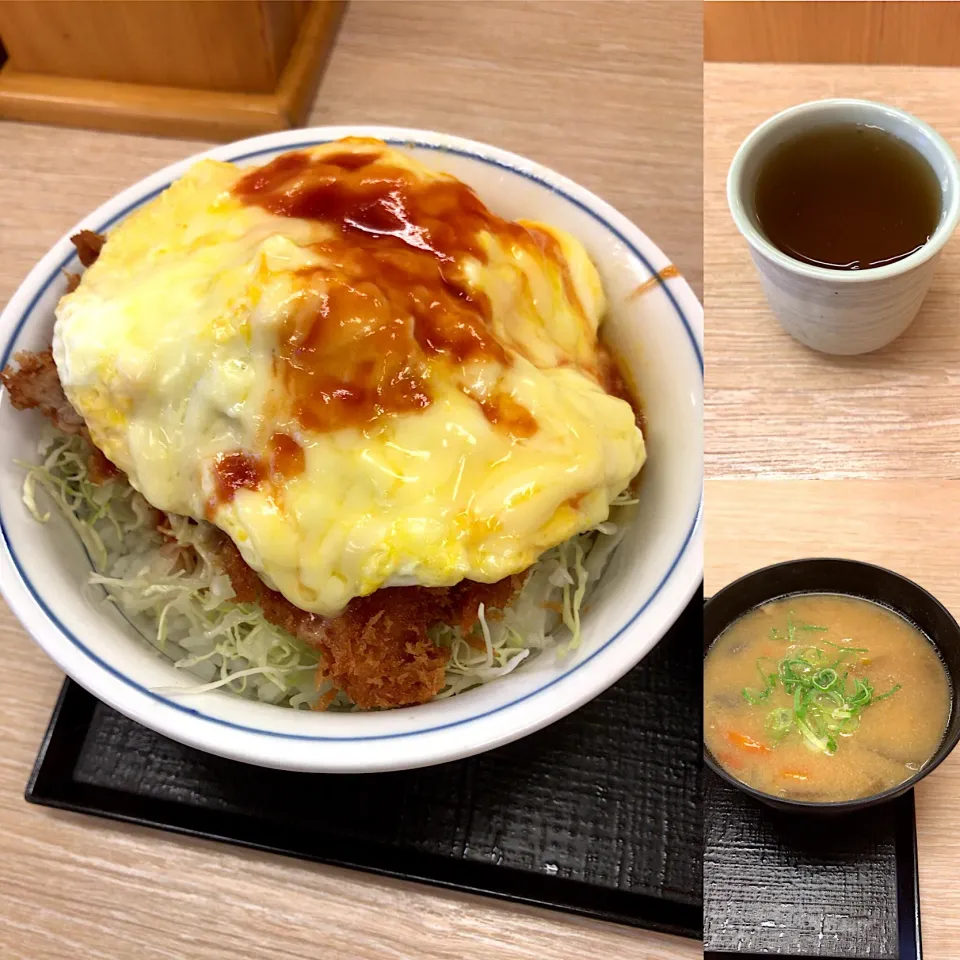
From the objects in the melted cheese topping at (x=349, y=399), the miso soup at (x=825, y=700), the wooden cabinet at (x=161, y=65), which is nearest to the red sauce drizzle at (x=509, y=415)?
the melted cheese topping at (x=349, y=399)

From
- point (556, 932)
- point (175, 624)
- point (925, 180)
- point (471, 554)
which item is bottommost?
point (556, 932)

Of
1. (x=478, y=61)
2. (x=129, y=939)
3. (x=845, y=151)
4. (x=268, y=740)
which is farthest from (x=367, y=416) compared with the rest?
(x=478, y=61)

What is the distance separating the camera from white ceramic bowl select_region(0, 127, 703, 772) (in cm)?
90

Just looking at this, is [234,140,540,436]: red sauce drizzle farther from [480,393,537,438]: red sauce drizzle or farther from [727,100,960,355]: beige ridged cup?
[727,100,960,355]: beige ridged cup

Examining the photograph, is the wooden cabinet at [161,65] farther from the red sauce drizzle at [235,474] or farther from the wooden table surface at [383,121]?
the red sauce drizzle at [235,474]

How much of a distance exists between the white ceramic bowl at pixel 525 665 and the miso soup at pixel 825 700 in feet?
0.61

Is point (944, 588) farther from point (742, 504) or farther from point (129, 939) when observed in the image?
point (129, 939)

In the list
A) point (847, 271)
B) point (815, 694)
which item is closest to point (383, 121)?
point (847, 271)

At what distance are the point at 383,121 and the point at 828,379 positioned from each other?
1018mm

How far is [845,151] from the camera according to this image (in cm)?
86

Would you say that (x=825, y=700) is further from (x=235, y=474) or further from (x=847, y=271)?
(x=235, y=474)

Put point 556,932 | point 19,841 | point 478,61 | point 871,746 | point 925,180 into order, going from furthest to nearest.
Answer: point 478,61 → point 19,841 → point 556,932 → point 925,180 → point 871,746

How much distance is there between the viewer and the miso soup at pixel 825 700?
0.69m

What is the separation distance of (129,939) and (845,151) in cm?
110
